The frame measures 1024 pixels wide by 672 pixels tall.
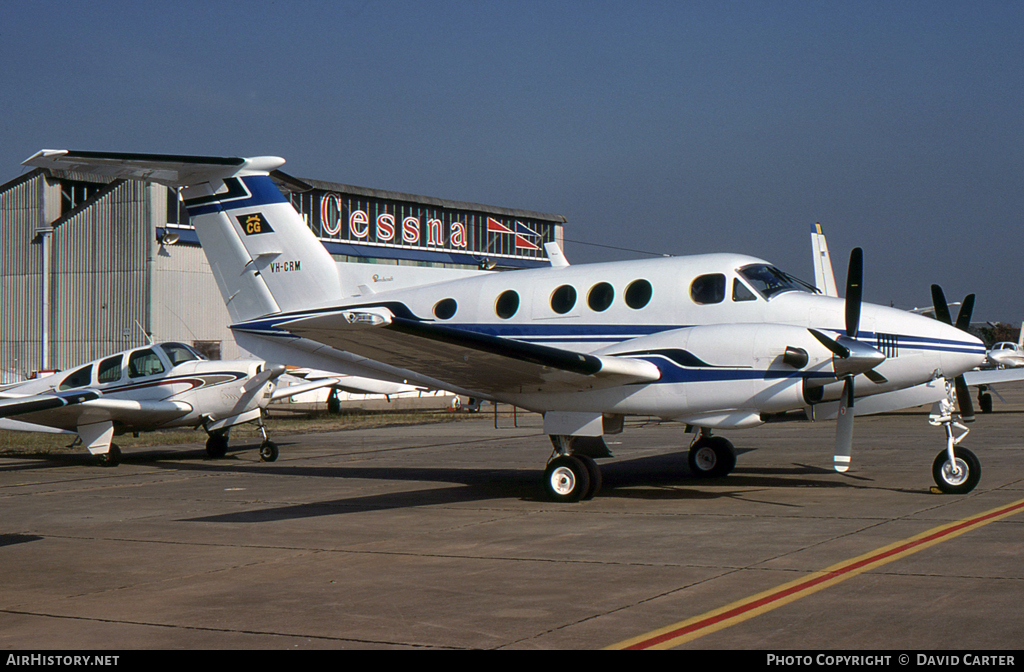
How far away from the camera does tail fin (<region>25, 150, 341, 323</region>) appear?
15172 mm

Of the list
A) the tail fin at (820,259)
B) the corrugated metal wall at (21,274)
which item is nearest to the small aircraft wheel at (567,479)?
the tail fin at (820,259)

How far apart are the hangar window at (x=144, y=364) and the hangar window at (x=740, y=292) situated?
12908 mm

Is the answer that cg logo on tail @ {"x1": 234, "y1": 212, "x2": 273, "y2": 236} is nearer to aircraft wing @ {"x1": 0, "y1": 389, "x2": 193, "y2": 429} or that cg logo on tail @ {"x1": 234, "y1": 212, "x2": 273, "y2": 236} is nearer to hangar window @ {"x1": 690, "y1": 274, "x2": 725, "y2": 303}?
Result: aircraft wing @ {"x1": 0, "y1": 389, "x2": 193, "y2": 429}

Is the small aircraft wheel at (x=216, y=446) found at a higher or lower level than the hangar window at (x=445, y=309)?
lower

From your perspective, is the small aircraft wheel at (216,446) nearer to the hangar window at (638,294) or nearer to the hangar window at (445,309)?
the hangar window at (445,309)

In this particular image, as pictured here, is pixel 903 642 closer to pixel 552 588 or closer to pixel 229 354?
pixel 552 588

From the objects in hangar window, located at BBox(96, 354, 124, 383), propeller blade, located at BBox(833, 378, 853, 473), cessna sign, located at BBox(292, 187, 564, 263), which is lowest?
propeller blade, located at BBox(833, 378, 853, 473)

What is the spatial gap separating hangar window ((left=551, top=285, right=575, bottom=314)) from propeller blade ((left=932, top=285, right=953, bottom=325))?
A: 4816mm

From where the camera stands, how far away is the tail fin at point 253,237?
15172 millimetres

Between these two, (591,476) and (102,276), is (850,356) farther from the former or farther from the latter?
(102,276)

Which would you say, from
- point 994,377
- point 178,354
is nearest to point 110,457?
point 178,354

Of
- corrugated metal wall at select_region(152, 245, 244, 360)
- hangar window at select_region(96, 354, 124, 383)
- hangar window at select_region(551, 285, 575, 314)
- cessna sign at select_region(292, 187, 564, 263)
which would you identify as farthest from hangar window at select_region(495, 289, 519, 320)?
cessna sign at select_region(292, 187, 564, 263)

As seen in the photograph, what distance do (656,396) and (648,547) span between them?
3.03 m

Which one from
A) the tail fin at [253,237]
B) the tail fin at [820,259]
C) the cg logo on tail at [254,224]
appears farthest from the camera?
the tail fin at [820,259]
